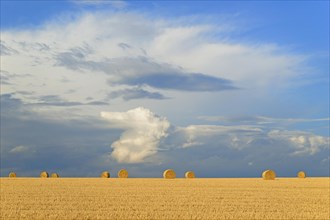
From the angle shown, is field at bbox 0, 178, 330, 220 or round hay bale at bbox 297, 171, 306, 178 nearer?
field at bbox 0, 178, 330, 220

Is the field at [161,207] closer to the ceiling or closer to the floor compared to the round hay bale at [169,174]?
closer to the floor

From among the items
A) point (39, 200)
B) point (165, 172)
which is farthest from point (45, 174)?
point (39, 200)

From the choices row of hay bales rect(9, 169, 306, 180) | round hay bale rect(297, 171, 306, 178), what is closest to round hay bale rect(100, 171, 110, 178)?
row of hay bales rect(9, 169, 306, 180)

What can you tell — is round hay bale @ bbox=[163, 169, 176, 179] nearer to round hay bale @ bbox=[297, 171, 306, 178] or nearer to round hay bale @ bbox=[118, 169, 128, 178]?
round hay bale @ bbox=[118, 169, 128, 178]

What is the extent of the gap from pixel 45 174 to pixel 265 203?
3888 centimetres

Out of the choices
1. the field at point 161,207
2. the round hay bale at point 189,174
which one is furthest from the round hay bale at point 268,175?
the field at point 161,207

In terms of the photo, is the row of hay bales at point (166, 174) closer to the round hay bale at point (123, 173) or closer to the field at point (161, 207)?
the round hay bale at point (123, 173)

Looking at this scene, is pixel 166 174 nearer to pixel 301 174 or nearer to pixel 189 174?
pixel 189 174

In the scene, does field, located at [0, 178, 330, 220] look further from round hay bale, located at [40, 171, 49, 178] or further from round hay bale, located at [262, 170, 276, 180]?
round hay bale, located at [40, 171, 49, 178]

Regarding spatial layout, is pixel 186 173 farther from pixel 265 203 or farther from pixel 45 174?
pixel 265 203

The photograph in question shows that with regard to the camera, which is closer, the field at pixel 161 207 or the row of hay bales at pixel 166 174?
the field at pixel 161 207

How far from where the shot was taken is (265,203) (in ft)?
73.4

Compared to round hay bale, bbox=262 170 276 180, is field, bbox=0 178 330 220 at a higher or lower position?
lower

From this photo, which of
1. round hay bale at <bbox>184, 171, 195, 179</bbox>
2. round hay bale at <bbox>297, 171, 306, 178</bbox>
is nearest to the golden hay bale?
round hay bale at <bbox>184, 171, 195, 179</bbox>
